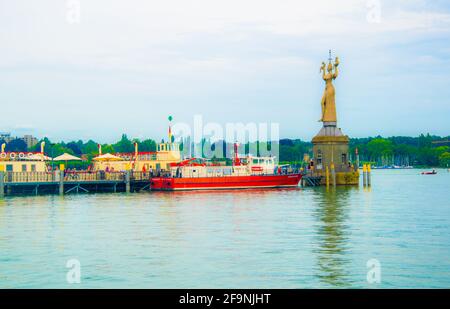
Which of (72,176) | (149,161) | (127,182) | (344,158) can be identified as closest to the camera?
(127,182)

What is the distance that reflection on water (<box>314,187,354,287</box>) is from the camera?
87.6 ft

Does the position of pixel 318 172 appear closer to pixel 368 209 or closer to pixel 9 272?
pixel 368 209

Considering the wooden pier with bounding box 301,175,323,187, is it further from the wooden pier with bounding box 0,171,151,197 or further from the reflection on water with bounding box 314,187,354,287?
the reflection on water with bounding box 314,187,354,287

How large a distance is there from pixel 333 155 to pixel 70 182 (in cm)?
2844

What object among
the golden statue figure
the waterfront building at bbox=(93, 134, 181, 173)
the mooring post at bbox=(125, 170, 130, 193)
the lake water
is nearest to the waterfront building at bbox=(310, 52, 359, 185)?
the golden statue figure

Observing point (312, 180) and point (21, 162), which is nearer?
point (21, 162)

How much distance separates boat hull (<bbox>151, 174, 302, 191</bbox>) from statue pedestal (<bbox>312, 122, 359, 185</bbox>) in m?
5.53

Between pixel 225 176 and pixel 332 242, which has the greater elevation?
pixel 225 176

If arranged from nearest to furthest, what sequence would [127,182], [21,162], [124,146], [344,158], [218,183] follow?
[21,162] < [127,182] < [218,183] < [344,158] < [124,146]

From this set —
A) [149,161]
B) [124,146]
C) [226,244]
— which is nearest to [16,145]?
[124,146]

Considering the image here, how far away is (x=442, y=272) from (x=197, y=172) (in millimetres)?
52693

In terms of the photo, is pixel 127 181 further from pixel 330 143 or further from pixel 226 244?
pixel 226 244

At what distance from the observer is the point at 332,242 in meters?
34.3
